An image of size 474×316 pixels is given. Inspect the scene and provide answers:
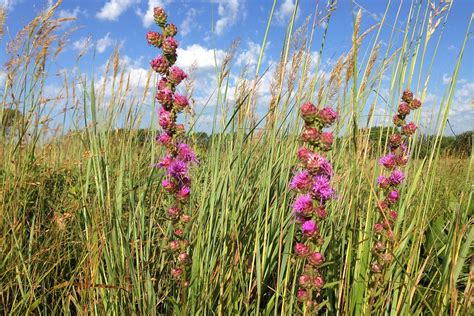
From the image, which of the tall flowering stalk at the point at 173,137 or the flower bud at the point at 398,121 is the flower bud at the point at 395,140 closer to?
the flower bud at the point at 398,121

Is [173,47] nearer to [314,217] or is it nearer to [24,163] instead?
[314,217]

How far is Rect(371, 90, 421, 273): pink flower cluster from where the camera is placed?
1.51 meters

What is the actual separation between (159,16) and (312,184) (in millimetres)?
810

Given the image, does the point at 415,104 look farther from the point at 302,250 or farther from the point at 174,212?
the point at 174,212

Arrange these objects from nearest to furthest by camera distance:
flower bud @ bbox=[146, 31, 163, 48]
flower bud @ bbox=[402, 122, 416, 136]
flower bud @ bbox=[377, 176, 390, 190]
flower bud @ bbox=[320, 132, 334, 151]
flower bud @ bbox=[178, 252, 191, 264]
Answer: flower bud @ bbox=[320, 132, 334, 151], flower bud @ bbox=[178, 252, 191, 264], flower bud @ bbox=[146, 31, 163, 48], flower bud @ bbox=[377, 176, 390, 190], flower bud @ bbox=[402, 122, 416, 136]

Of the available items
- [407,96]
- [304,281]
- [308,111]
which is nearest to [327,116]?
[308,111]

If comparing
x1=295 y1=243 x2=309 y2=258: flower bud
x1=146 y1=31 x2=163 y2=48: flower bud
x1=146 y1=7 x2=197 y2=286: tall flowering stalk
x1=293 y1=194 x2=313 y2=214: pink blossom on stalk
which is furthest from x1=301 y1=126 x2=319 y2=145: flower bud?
x1=146 y1=31 x2=163 y2=48: flower bud

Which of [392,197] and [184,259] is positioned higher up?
[392,197]

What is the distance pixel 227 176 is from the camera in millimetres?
1654

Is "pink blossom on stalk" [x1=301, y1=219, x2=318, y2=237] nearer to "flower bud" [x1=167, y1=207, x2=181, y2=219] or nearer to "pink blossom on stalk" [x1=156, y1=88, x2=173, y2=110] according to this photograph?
"flower bud" [x1=167, y1=207, x2=181, y2=219]

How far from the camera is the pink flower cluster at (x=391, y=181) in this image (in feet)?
4.95

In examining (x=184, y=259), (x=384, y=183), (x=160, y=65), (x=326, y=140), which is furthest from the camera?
(x=384, y=183)

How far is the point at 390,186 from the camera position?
1.63 metres

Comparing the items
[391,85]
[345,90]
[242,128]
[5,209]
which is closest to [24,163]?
[5,209]
